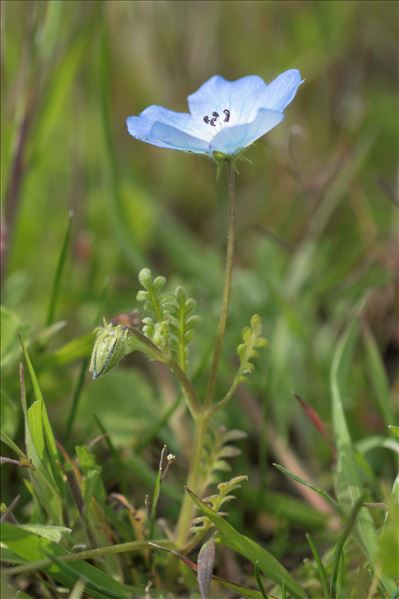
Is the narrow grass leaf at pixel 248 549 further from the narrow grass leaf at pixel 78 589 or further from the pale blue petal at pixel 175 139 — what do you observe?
the pale blue petal at pixel 175 139

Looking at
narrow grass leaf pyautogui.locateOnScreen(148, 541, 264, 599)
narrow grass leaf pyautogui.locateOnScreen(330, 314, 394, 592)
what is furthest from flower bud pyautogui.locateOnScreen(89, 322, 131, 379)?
narrow grass leaf pyautogui.locateOnScreen(330, 314, 394, 592)

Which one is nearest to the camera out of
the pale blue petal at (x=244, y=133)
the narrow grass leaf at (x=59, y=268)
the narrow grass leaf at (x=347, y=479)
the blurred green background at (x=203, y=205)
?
the pale blue petal at (x=244, y=133)

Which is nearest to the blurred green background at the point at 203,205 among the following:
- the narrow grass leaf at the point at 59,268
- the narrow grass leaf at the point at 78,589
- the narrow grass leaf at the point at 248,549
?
the narrow grass leaf at the point at 59,268

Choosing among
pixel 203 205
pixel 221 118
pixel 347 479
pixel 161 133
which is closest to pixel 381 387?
pixel 347 479

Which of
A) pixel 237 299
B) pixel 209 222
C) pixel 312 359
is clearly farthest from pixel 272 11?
pixel 312 359

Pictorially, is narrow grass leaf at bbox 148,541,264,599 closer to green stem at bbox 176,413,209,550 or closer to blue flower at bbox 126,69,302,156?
green stem at bbox 176,413,209,550

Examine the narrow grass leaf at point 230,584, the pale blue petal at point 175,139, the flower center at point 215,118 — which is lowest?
the narrow grass leaf at point 230,584
